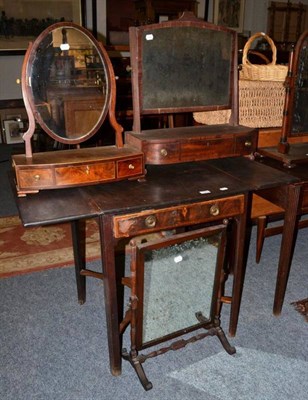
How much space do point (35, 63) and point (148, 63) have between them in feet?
1.70

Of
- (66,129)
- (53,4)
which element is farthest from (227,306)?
(53,4)

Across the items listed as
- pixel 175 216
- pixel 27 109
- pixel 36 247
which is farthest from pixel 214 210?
pixel 36 247

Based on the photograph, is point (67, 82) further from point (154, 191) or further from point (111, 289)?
point (111, 289)

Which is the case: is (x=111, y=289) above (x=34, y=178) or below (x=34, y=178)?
below

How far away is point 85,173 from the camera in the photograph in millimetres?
1713

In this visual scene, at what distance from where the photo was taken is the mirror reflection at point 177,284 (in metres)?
1.72

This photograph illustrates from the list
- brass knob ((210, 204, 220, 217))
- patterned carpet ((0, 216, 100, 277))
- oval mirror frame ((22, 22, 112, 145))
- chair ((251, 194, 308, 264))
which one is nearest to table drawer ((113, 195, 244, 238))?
brass knob ((210, 204, 220, 217))

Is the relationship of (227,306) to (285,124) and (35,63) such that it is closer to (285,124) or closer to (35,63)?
(285,124)

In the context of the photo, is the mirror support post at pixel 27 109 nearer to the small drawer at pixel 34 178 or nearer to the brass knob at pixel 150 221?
the small drawer at pixel 34 178

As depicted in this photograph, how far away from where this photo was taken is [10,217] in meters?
3.56

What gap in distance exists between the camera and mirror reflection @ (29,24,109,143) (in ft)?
5.66

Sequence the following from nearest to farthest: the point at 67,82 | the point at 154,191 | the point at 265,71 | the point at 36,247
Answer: the point at 154,191 → the point at 67,82 → the point at 265,71 → the point at 36,247

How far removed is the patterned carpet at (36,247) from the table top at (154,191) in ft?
3.88

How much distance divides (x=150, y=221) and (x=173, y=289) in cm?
39
